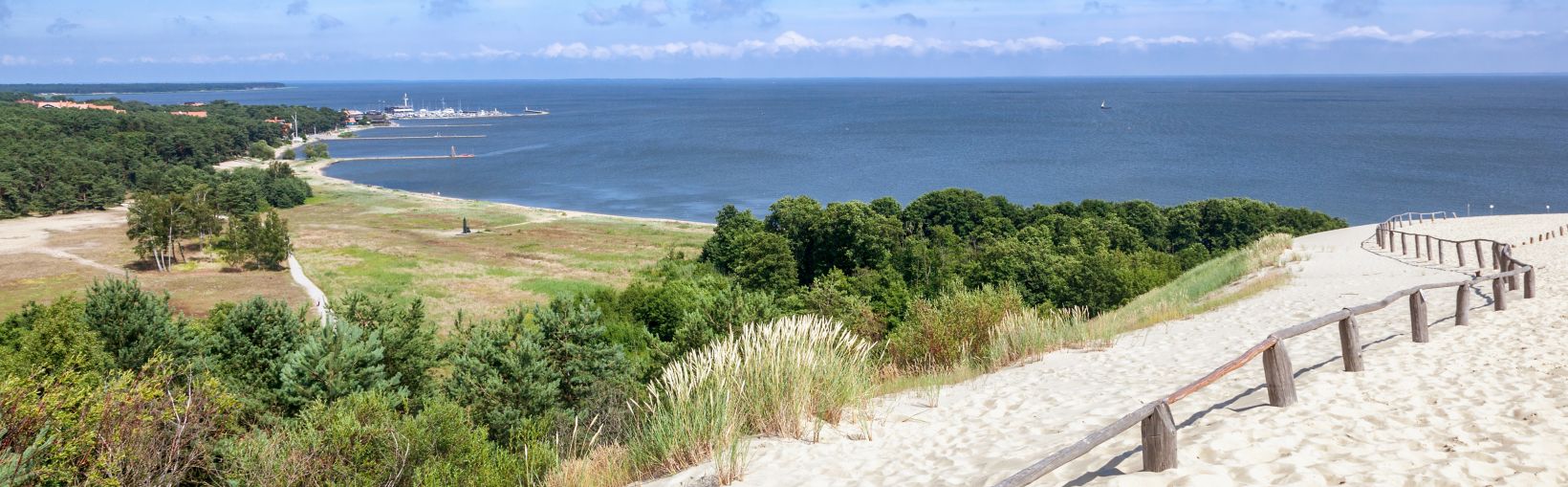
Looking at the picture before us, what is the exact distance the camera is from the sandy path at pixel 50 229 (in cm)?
5072

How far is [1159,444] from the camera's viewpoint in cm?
678

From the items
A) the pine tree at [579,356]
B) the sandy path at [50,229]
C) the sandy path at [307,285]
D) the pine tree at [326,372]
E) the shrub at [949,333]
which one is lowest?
the sandy path at [307,285]

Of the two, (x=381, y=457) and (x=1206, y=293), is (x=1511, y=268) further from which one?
(x=381, y=457)

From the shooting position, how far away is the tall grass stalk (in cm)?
866

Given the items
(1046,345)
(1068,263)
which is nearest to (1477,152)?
(1068,263)

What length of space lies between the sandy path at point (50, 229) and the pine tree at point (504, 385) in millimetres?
39843

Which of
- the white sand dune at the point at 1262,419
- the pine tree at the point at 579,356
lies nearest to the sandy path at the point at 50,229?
the pine tree at the point at 579,356

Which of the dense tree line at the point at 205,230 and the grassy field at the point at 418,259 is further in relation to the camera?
the dense tree line at the point at 205,230

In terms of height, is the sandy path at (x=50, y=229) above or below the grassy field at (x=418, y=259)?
above

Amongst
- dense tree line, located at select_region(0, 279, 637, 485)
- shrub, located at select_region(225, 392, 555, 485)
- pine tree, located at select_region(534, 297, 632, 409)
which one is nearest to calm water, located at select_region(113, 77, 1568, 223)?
pine tree, located at select_region(534, 297, 632, 409)

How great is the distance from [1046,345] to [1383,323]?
503 centimetres

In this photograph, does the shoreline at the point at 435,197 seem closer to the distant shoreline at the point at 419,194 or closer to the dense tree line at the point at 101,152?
Result: the distant shoreline at the point at 419,194

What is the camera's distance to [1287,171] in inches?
3499

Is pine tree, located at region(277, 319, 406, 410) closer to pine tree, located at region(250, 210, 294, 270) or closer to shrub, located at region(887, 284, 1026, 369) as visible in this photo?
shrub, located at region(887, 284, 1026, 369)
